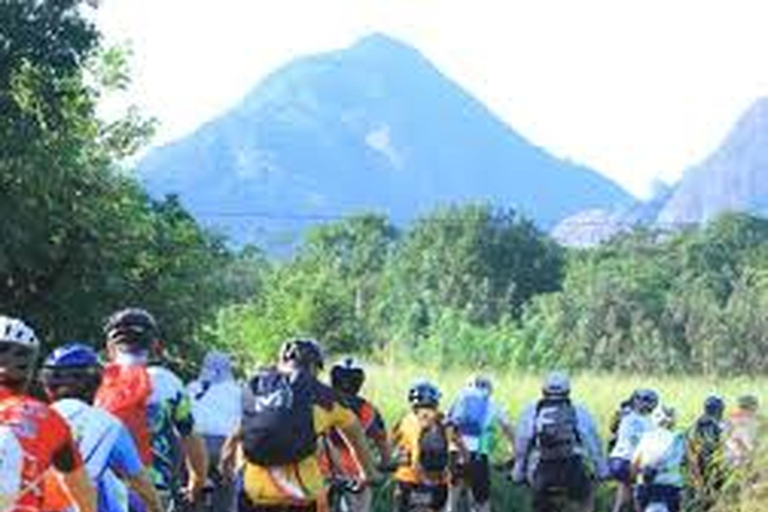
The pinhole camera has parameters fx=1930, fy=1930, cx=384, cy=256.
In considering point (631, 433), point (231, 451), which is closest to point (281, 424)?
point (231, 451)

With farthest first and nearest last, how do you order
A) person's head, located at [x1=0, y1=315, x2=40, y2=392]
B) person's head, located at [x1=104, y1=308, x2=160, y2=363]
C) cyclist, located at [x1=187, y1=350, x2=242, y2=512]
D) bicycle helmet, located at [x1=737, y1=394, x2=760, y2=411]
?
cyclist, located at [x1=187, y1=350, x2=242, y2=512] → bicycle helmet, located at [x1=737, y1=394, x2=760, y2=411] → person's head, located at [x1=104, y1=308, x2=160, y2=363] → person's head, located at [x1=0, y1=315, x2=40, y2=392]

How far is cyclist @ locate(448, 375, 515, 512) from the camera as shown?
20.1m

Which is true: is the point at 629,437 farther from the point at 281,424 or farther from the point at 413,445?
the point at 281,424

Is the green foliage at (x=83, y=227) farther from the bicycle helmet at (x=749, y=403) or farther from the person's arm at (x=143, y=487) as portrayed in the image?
the person's arm at (x=143, y=487)

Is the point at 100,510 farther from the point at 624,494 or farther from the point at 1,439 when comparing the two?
the point at 624,494

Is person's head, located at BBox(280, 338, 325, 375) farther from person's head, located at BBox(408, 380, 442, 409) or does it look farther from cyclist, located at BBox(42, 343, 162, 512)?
person's head, located at BBox(408, 380, 442, 409)

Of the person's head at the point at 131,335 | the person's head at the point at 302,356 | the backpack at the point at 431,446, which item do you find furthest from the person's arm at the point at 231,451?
the backpack at the point at 431,446

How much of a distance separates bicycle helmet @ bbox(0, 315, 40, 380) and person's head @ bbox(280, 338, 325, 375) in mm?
3894

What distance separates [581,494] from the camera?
57.5 ft

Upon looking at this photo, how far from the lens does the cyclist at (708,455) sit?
11625 mm

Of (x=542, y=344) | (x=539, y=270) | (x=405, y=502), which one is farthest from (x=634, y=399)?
(x=539, y=270)

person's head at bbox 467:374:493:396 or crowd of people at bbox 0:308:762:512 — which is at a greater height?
person's head at bbox 467:374:493:396

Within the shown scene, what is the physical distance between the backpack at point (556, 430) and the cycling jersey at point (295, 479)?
21.4 ft

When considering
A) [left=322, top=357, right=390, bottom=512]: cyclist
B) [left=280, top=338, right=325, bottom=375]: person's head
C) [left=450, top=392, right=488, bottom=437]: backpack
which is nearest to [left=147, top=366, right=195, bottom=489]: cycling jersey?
[left=280, top=338, right=325, bottom=375]: person's head
